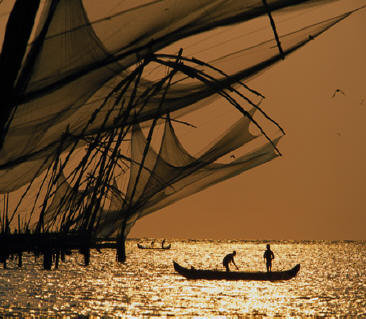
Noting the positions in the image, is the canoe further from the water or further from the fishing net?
the fishing net

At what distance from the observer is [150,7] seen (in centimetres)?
516

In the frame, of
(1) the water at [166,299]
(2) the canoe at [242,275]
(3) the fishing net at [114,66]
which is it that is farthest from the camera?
(2) the canoe at [242,275]

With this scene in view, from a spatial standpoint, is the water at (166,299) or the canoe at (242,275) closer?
the water at (166,299)

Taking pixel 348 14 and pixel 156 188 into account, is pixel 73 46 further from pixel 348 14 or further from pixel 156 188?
pixel 156 188

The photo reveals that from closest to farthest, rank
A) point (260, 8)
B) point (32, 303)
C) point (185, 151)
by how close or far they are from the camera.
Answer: point (260, 8) < point (185, 151) < point (32, 303)

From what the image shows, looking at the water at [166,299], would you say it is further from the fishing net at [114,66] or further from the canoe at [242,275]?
the fishing net at [114,66]

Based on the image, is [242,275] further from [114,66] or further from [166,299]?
[114,66]

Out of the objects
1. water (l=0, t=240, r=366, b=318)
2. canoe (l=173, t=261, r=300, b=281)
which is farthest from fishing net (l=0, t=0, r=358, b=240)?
canoe (l=173, t=261, r=300, b=281)

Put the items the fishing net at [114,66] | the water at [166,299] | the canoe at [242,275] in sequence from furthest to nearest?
the canoe at [242,275] → the water at [166,299] → the fishing net at [114,66]

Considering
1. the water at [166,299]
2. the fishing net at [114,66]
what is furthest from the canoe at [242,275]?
the fishing net at [114,66]

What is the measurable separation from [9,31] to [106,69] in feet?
6.98

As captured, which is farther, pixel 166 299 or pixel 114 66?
pixel 166 299

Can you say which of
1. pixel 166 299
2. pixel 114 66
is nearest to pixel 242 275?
pixel 166 299

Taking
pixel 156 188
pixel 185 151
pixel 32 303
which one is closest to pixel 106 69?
pixel 156 188
